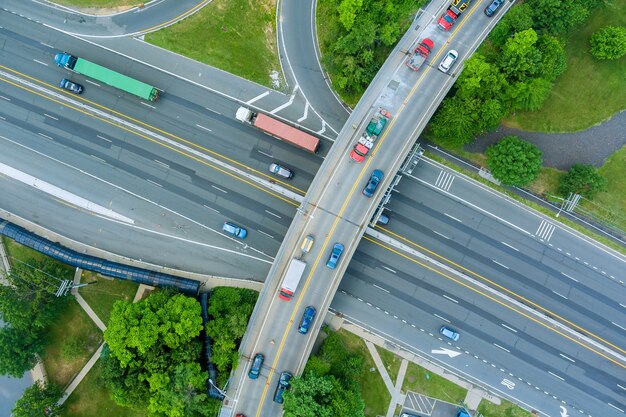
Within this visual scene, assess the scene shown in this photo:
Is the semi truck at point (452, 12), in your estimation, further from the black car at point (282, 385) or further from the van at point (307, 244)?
the black car at point (282, 385)

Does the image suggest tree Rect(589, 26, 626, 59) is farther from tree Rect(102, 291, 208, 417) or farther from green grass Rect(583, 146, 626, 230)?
tree Rect(102, 291, 208, 417)

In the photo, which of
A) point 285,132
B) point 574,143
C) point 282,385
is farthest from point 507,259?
point 285,132

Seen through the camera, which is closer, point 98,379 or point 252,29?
point 98,379

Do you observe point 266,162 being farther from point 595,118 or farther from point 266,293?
point 595,118

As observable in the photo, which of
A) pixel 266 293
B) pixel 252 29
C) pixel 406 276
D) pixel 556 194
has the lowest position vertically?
pixel 266 293

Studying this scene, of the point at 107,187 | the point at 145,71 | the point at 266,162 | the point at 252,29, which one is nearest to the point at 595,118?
the point at 266,162

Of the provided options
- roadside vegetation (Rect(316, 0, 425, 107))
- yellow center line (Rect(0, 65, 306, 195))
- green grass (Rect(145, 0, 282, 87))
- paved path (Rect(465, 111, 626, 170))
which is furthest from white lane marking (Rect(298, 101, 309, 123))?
paved path (Rect(465, 111, 626, 170))

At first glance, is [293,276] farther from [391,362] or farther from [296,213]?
[391,362]

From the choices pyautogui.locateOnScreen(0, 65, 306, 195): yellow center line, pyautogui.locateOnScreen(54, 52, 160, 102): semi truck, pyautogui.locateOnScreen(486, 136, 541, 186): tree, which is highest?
pyautogui.locateOnScreen(486, 136, 541, 186): tree
